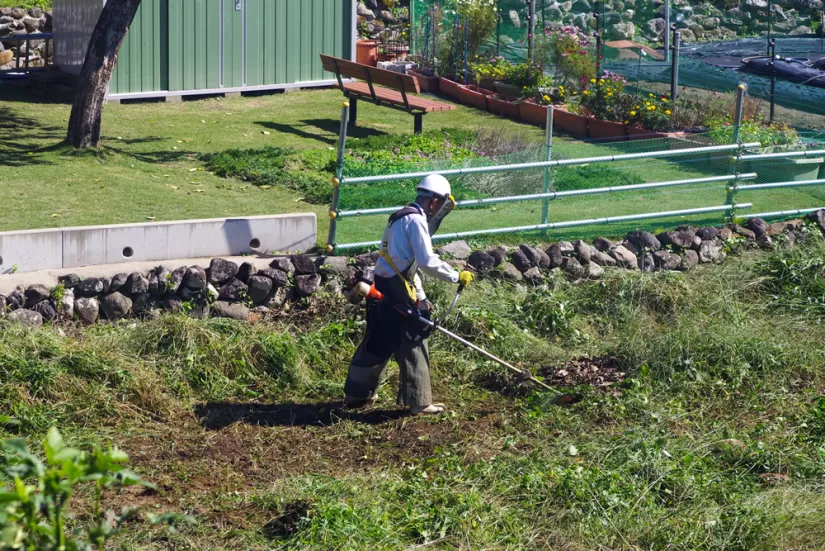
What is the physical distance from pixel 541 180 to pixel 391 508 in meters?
6.17

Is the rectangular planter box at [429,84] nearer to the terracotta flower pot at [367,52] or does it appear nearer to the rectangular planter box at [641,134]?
the terracotta flower pot at [367,52]

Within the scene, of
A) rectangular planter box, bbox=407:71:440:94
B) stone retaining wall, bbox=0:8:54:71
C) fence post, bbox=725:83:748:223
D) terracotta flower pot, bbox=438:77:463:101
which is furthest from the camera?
A: rectangular planter box, bbox=407:71:440:94

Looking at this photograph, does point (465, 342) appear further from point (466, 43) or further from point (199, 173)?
point (466, 43)

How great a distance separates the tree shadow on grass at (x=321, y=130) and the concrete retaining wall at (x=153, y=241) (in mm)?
4949

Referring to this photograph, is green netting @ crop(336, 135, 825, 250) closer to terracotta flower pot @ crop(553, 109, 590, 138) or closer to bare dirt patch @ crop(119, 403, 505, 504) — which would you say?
terracotta flower pot @ crop(553, 109, 590, 138)

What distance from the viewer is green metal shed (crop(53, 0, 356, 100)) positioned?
16188 millimetres

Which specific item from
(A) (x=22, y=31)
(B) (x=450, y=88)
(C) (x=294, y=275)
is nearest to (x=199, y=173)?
(C) (x=294, y=275)

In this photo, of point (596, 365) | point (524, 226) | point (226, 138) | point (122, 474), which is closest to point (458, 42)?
point (226, 138)

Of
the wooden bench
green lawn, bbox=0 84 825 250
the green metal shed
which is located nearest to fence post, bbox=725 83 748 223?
green lawn, bbox=0 84 825 250

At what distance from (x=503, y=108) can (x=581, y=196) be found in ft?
19.3

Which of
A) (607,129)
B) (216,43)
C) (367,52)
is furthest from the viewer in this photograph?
(367,52)

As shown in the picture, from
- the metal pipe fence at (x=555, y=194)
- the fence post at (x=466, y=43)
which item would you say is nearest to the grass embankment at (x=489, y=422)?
the metal pipe fence at (x=555, y=194)

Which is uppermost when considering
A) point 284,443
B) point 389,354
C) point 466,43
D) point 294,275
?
point 466,43

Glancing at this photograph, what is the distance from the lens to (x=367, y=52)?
20.4 m
